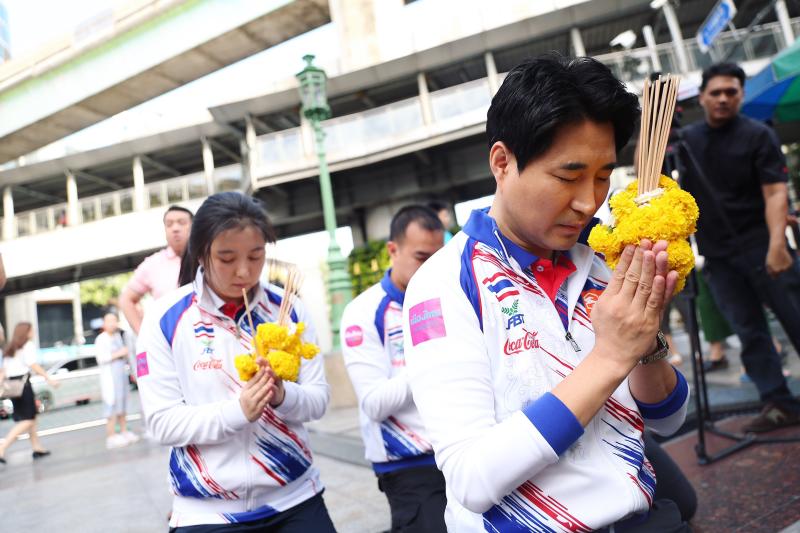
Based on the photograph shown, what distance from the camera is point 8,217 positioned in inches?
853

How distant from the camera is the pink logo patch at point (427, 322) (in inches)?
45.8

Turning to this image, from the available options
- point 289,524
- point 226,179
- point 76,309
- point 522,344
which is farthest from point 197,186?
point 76,309

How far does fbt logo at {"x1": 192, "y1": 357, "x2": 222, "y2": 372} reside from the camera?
6.49 ft

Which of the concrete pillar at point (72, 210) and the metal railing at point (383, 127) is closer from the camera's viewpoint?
the metal railing at point (383, 127)

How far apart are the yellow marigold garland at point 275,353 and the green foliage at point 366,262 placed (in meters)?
13.3

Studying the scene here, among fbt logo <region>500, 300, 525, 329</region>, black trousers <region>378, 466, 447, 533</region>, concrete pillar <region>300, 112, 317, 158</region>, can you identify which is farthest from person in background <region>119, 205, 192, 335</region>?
concrete pillar <region>300, 112, 317, 158</region>

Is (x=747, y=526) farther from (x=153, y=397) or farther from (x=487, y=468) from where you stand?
(x=153, y=397)

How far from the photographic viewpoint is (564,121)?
112 centimetres

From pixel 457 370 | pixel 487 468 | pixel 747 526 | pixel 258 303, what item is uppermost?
pixel 258 303

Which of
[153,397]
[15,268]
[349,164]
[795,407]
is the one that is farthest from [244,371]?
[15,268]

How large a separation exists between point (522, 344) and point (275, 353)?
A: 0.97 meters

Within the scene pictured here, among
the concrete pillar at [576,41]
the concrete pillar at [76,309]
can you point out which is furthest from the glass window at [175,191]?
the concrete pillar at [76,309]

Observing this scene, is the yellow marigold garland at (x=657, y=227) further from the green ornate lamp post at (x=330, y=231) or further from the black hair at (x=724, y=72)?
the green ornate lamp post at (x=330, y=231)

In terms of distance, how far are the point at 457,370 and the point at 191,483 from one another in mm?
1229
